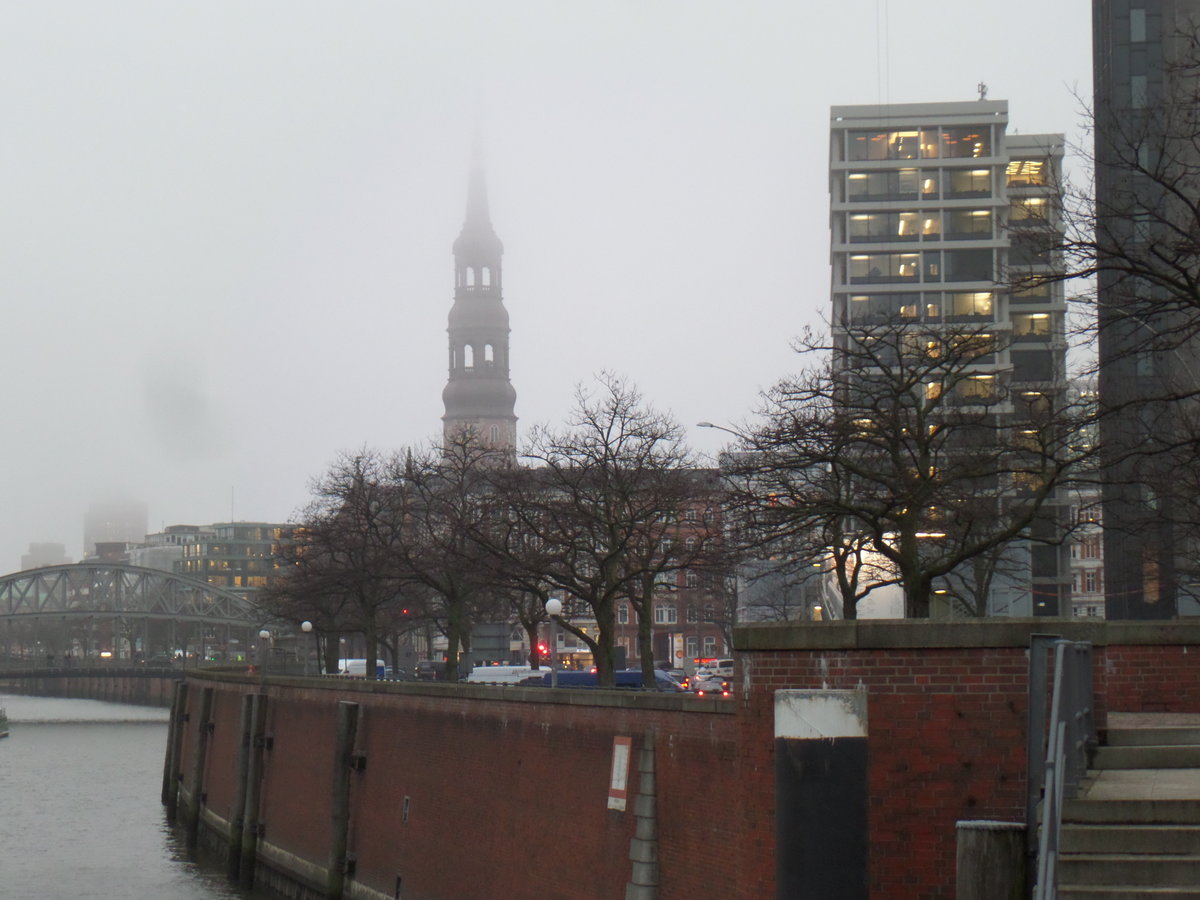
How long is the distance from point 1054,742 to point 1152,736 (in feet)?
11.6

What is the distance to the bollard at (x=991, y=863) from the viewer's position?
11680 millimetres

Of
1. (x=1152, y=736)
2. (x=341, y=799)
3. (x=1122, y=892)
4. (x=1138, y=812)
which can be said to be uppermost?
(x=1152, y=736)

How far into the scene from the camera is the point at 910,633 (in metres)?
14.3

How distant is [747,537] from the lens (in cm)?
4119

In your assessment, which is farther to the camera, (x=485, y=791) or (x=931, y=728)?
(x=485, y=791)

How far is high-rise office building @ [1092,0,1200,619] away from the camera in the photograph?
25.8 metres

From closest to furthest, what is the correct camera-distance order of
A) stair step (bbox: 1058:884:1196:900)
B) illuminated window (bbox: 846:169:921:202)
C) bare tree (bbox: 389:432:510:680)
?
stair step (bbox: 1058:884:1196:900), bare tree (bbox: 389:432:510:680), illuminated window (bbox: 846:169:921:202)

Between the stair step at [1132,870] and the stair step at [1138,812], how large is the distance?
46cm

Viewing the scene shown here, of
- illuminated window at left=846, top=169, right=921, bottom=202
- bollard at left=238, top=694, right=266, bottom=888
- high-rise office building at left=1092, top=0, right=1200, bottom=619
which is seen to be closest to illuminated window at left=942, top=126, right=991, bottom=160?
illuminated window at left=846, top=169, right=921, bottom=202

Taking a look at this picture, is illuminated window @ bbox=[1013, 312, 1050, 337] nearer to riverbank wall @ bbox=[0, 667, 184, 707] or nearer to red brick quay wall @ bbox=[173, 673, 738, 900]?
red brick quay wall @ bbox=[173, 673, 738, 900]

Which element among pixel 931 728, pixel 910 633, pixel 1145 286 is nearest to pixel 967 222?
pixel 1145 286

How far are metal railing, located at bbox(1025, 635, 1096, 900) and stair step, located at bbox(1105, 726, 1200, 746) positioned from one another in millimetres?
254

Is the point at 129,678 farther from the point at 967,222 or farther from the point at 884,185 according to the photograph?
the point at 967,222

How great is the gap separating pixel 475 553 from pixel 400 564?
6.70 meters
